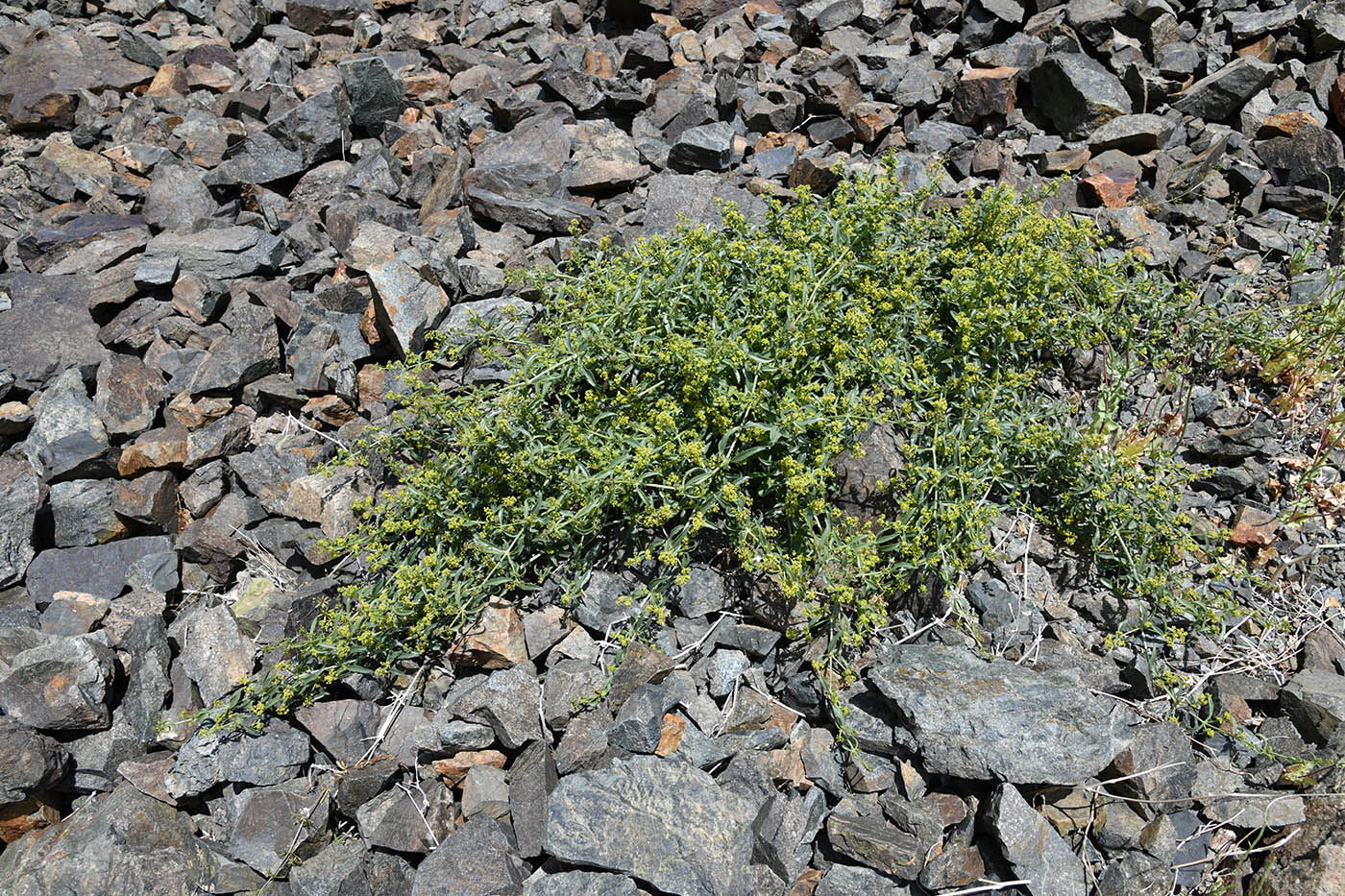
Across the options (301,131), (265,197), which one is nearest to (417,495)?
(265,197)

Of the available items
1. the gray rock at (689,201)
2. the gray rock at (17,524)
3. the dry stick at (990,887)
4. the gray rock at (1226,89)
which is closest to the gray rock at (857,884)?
the dry stick at (990,887)

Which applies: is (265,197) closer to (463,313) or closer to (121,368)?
(121,368)

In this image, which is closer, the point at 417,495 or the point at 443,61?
the point at 417,495

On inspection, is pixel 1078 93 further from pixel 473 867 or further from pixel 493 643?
pixel 473 867

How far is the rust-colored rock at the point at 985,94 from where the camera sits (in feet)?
18.7

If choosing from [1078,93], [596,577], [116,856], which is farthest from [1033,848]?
[1078,93]

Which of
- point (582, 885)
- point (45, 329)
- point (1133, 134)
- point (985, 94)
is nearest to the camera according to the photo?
point (582, 885)

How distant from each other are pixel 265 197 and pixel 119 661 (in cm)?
337

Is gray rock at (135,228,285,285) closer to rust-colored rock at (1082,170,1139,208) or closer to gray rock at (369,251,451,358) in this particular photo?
gray rock at (369,251,451,358)

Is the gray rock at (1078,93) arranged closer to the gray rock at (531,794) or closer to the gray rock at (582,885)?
the gray rock at (531,794)

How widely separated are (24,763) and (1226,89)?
262 inches

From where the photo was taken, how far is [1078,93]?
5.55m

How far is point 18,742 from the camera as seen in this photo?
3275mm

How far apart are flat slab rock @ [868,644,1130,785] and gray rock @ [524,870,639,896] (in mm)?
1078
